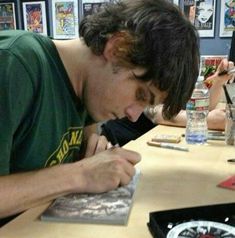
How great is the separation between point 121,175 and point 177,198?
5.5 inches

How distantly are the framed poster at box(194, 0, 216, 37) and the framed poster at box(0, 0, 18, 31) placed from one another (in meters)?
1.29

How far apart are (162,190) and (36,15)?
205cm

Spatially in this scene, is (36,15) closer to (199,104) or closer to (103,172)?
(199,104)

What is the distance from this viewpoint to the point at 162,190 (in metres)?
0.88

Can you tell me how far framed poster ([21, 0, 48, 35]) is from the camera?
8.42 ft

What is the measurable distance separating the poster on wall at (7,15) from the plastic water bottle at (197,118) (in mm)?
1657

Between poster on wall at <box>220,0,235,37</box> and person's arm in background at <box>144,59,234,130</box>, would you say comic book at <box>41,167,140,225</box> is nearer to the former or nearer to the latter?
person's arm in background at <box>144,59,234,130</box>

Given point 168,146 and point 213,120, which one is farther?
point 213,120

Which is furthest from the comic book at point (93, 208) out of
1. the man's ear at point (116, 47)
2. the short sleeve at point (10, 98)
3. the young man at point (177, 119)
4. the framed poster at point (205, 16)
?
the framed poster at point (205, 16)

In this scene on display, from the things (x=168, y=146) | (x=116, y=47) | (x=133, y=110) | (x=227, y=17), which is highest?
(x=227, y=17)

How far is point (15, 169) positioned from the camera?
918 mm

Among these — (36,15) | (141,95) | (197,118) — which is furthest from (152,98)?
(36,15)

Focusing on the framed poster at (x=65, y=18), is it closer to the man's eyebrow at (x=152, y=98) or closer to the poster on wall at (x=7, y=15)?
the poster on wall at (x=7, y=15)

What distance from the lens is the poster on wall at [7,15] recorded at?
8.64ft
